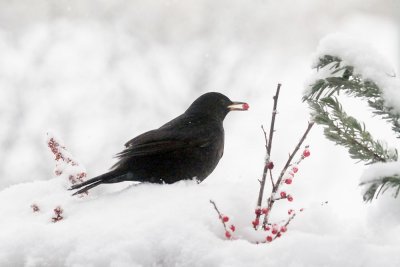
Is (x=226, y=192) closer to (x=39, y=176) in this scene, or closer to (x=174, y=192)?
(x=174, y=192)

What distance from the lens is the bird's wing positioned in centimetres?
294

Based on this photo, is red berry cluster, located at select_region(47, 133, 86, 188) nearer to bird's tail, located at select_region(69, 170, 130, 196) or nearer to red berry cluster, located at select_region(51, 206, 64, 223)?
bird's tail, located at select_region(69, 170, 130, 196)

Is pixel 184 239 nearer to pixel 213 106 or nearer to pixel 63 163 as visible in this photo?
pixel 63 163

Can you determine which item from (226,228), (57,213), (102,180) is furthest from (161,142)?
(226,228)

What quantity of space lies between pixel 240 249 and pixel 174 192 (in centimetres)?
61

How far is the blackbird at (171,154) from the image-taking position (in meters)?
2.90

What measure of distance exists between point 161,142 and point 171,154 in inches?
4.1

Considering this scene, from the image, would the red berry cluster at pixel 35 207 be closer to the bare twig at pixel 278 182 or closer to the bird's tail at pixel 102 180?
the bird's tail at pixel 102 180

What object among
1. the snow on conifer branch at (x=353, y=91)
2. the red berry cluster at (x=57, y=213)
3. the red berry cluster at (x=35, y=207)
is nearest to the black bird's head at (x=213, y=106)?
the red berry cluster at (x=35, y=207)

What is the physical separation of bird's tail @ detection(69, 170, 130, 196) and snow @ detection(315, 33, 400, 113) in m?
1.31

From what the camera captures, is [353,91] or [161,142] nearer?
[353,91]

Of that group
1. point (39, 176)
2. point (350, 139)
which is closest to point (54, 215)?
point (350, 139)

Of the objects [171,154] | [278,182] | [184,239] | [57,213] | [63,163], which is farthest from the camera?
[171,154]

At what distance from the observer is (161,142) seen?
303cm
